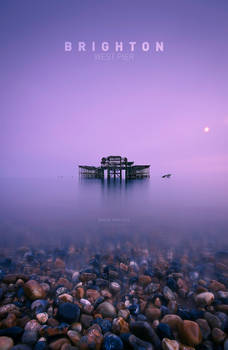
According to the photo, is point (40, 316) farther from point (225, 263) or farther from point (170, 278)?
point (225, 263)

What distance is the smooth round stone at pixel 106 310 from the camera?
2973mm

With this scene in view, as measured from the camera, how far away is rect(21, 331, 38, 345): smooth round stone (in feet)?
8.09

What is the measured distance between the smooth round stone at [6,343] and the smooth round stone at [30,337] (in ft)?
0.56

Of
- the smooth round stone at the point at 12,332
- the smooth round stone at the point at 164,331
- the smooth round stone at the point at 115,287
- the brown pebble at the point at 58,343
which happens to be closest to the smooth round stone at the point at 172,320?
the smooth round stone at the point at 164,331

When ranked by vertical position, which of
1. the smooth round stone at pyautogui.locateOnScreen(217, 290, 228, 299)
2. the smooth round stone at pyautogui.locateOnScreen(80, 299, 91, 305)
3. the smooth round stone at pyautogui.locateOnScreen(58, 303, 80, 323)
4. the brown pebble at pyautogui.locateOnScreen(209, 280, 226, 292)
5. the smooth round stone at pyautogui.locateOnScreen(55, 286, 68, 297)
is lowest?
the brown pebble at pyautogui.locateOnScreen(209, 280, 226, 292)

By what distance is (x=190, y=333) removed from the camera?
8.34ft

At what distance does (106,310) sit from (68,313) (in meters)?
0.75

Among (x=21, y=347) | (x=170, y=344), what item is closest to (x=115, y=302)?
(x=170, y=344)

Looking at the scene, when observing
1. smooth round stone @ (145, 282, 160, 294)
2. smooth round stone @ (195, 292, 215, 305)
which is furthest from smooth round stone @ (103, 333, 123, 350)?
smooth round stone @ (195, 292, 215, 305)

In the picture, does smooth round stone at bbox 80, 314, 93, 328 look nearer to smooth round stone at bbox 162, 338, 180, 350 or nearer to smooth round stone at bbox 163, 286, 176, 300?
smooth round stone at bbox 162, 338, 180, 350

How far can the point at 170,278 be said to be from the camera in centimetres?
401

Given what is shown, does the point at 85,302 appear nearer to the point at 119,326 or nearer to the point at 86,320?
the point at 86,320

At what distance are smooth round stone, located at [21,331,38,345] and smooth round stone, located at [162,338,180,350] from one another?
2.14 meters

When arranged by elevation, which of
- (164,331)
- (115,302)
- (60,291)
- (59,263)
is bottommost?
(59,263)
